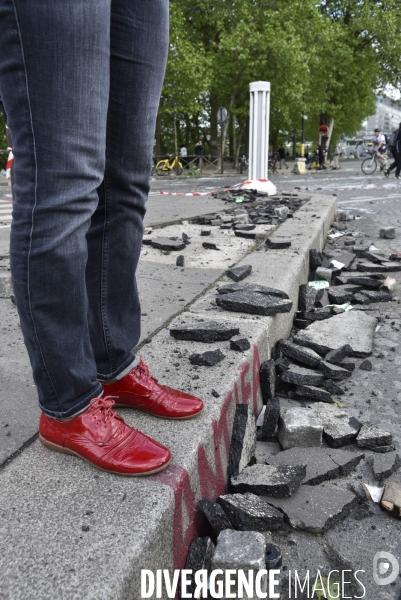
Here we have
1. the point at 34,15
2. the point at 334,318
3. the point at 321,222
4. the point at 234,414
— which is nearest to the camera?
the point at 34,15

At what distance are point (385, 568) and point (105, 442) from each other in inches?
33.0

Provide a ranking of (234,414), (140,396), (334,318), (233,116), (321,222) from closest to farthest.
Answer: (140,396)
(234,414)
(334,318)
(321,222)
(233,116)

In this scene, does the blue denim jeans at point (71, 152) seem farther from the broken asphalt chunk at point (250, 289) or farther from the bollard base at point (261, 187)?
the bollard base at point (261, 187)

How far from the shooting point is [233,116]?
28672 millimetres

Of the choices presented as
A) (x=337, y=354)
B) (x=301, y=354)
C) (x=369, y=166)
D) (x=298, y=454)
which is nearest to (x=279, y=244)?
(x=337, y=354)

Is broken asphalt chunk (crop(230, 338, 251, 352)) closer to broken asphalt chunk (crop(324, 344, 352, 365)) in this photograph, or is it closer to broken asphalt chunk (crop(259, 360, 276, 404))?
broken asphalt chunk (crop(259, 360, 276, 404))

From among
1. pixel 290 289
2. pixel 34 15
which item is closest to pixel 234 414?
pixel 34 15

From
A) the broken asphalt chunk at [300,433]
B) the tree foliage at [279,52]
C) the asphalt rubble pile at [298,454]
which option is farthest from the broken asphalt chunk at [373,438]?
the tree foliage at [279,52]

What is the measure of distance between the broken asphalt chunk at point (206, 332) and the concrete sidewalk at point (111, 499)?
3.2 inches

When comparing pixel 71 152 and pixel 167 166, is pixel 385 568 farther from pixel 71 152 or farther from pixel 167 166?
pixel 167 166

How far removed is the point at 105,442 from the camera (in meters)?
1.43

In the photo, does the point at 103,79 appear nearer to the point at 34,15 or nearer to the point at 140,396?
the point at 34,15

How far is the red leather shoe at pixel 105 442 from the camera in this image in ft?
4.57

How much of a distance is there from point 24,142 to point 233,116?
28967mm
